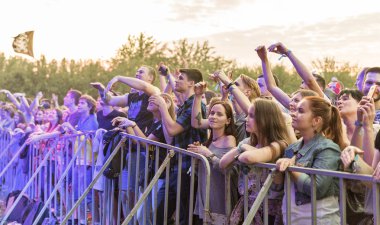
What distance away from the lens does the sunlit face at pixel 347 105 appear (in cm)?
498

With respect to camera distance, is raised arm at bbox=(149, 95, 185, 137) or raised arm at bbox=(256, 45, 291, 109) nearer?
raised arm at bbox=(256, 45, 291, 109)

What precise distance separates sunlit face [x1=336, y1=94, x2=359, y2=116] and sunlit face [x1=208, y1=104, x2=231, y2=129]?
3.52 feet

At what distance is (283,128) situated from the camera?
4684mm

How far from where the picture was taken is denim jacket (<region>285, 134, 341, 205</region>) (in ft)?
12.5

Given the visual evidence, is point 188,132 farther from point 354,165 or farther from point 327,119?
point 354,165

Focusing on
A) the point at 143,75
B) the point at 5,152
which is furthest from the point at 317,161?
the point at 5,152

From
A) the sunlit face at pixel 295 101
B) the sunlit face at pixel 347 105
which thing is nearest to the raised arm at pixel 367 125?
the sunlit face at pixel 295 101

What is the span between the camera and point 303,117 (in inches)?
172

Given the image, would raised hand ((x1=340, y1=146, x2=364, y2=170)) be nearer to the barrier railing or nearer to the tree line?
the barrier railing

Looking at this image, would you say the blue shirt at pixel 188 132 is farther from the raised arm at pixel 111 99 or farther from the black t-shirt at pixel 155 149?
the raised arm at pixel 111 99

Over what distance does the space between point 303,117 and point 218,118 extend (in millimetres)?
1382

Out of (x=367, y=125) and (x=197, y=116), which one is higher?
(x=367, y=125)

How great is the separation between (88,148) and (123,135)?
1.26 metres

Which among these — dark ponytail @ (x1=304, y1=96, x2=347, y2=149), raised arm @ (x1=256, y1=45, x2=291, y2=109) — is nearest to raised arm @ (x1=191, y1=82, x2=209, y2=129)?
raised arm @ (x1=256, y1=45, x2=291, y2=109)
